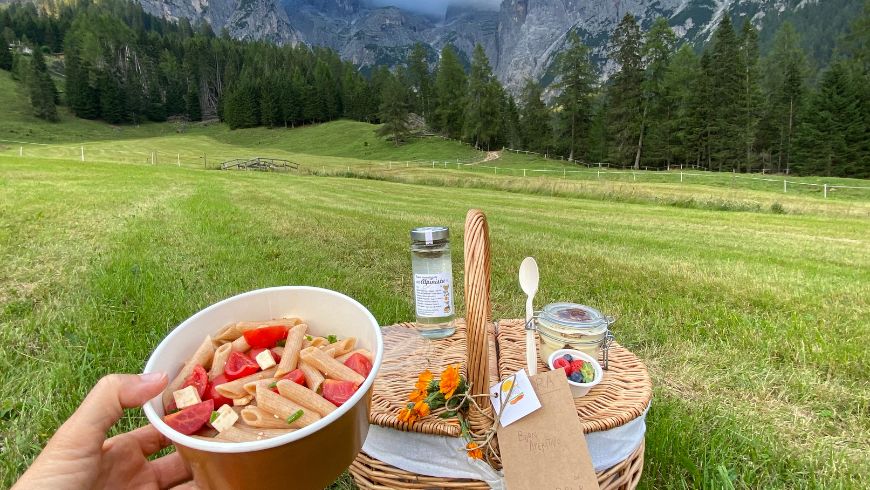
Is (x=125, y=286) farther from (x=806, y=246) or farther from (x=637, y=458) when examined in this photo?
(x=806, y=246)

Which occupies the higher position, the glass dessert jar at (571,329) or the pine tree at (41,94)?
the pine tree at (41,94)

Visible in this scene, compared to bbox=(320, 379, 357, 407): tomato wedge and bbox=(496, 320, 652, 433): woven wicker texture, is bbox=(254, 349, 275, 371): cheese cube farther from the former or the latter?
bbox=(496, 320, 652, 433): woven wicker texture

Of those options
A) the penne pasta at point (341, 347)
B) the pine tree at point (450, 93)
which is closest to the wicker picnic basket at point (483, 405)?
the penne pasta at point (341, 347)

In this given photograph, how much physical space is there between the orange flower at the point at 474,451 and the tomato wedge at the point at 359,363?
1.39 ft

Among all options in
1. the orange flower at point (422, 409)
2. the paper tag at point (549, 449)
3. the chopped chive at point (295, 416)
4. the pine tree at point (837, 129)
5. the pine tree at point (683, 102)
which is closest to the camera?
the chopped chive at point (295, 416)

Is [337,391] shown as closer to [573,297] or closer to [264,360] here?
[264,360]

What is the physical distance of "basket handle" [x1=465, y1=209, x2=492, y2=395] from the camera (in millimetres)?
1463

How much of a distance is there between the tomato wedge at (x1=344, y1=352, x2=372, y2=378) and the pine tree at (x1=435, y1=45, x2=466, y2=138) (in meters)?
65.3

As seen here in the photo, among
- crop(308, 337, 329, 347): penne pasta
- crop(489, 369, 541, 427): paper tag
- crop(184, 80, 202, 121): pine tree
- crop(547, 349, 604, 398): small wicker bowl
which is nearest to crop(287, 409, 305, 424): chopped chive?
crop(308, 337, 329, 347): penne pasta

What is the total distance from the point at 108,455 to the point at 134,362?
1.21 meters

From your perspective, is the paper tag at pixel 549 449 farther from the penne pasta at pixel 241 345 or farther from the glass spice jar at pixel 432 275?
the penne pasta at pixel 241 345

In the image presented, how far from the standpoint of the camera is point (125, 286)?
3461mm

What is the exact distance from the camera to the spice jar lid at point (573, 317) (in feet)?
5.71

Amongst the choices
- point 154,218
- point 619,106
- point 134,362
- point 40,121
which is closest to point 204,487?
point 134,362
